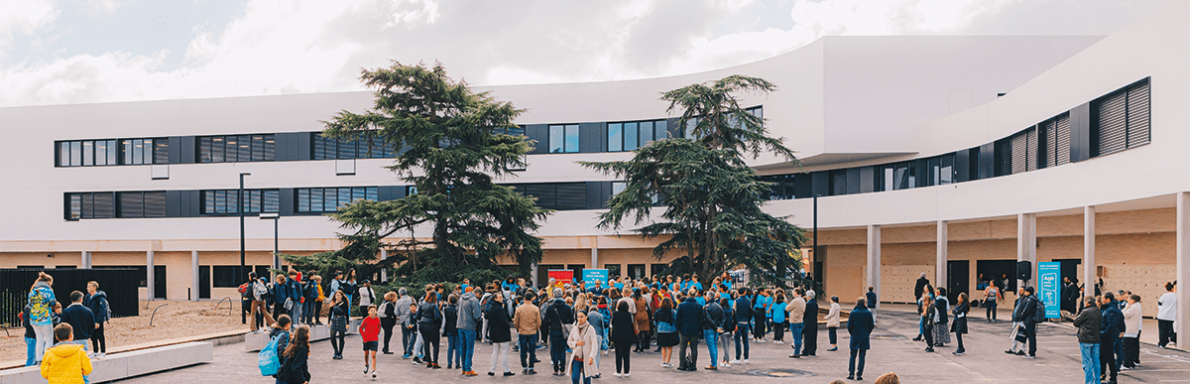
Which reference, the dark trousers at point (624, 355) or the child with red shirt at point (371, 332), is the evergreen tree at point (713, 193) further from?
the child with red shirt at point (371, 332)

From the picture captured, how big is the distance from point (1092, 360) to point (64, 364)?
48.0ft

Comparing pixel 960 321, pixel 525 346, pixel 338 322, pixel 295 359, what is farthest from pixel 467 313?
pixel 960 321

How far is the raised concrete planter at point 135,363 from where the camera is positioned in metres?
12.7

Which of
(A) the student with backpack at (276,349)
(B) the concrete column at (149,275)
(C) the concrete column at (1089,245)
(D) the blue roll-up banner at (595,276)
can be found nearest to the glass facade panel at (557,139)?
(D) the blue roll-up banner at (595,276)

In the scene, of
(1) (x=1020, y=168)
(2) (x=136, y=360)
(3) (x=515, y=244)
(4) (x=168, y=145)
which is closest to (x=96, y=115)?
(4) (x=168, y=145)

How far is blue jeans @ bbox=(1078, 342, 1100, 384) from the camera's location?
528 inches

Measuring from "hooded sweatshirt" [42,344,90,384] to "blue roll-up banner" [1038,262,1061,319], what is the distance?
21.5 meters

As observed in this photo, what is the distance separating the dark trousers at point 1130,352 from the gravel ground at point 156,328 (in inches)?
771

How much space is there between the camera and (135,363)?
14602 mm

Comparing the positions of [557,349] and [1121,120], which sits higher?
[1121,120]

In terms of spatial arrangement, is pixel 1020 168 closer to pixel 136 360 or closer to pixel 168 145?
pixel 136 360

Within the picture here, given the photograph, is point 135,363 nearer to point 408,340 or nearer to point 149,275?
point 408,340

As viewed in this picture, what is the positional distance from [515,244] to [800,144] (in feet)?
39.4

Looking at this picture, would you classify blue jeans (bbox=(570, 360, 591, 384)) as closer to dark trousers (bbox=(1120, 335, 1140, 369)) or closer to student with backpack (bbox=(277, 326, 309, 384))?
student with backpack (bbox=(277, 326, 309, 384))
